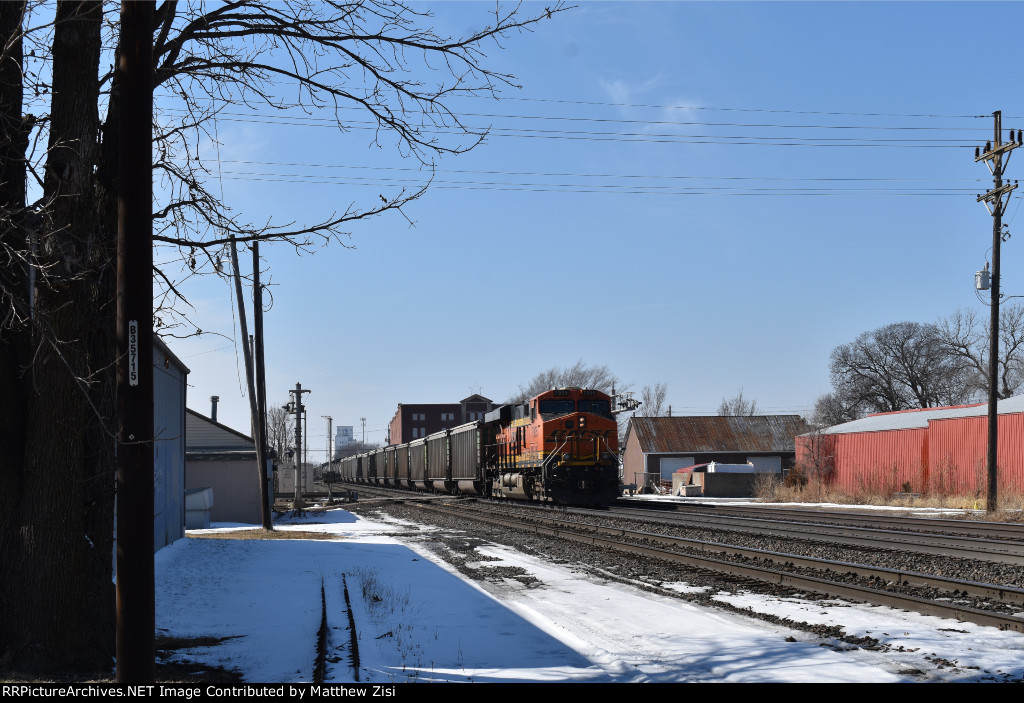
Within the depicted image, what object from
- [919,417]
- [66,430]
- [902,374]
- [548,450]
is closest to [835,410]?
[902,374]

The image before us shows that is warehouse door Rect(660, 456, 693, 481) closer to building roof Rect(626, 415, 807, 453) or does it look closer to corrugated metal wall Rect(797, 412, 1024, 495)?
building roof Rect(626, 415, 807, 453)

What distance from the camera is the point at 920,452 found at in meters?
40.3

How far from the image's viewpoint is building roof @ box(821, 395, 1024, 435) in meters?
38.6

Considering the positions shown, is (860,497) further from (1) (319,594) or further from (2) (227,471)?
(1) (319,594)

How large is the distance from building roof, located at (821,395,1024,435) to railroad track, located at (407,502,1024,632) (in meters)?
26.1

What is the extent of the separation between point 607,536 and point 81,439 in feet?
42.7

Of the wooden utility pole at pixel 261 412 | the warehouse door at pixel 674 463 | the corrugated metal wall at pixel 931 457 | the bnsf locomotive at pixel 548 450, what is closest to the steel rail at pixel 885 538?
the bnsf locomotive at pixel 548 450

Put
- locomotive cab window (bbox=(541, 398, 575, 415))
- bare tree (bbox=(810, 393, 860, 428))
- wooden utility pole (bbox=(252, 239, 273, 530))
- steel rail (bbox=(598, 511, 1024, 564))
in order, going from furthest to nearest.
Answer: bare tree (bbox=(810, 393, 860, 428)) < locomotive cab window (bbox=(541, 398, 575, 415)) < wooden utility pole (bbox=(252, 239, 273, 530)) < steel rail (bbox=(598, 511, 1024, 564))

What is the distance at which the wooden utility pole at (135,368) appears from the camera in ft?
18.4

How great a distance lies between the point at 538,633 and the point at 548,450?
20.0 m

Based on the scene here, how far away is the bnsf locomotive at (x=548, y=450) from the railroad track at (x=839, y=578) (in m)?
9.72

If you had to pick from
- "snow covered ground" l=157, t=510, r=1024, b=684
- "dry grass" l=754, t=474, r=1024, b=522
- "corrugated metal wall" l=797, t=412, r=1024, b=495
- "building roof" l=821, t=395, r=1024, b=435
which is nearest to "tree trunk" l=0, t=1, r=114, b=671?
"snow covered ground" l=157, t=510, r=1024, b=684

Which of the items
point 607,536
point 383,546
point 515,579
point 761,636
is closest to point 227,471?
point 383,546

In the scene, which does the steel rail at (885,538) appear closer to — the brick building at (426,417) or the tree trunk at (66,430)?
the tree trunk at (66,430)
